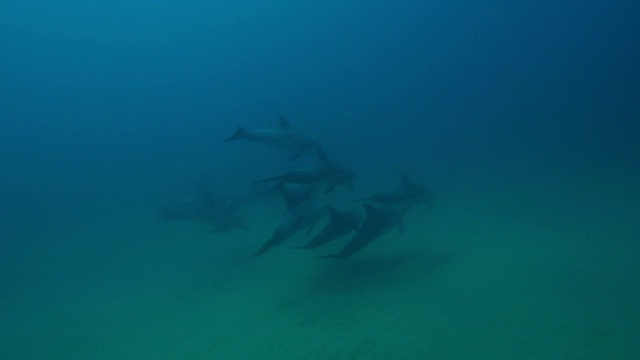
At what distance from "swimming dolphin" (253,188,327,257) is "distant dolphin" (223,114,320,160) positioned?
2.04m

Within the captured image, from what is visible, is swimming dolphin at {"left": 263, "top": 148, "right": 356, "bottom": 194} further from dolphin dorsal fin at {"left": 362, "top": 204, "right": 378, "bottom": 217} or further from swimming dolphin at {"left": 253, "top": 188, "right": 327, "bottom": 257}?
dolphin dorsal fin at {"left": 362, "top": 204, "right": 378, "bottom": 217}

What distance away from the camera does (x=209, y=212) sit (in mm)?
11539

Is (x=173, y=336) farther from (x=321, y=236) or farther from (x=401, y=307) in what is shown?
(x=401, y=307)

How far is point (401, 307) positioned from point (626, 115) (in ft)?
72.5

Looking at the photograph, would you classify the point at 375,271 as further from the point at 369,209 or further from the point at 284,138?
the point at 284,138

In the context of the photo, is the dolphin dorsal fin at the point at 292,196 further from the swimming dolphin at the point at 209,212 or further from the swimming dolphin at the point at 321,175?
the swimming dolphin at the point at 209,212

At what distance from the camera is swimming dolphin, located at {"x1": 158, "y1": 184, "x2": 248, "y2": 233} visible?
1152 cm

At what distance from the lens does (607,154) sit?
14.7 meters

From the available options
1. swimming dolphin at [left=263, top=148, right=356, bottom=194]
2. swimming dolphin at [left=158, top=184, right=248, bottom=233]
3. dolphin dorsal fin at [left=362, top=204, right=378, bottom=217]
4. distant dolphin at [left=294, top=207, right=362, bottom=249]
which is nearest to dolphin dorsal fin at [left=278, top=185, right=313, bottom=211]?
swimming dolphin at [left=263, top=148, right=356, bottom=194]

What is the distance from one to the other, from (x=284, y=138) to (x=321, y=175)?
2.09 meters

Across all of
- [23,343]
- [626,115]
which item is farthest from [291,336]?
[626,115]

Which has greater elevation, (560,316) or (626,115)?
(626,115)

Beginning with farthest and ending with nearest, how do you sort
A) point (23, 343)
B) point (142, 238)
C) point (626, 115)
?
1. point (626, 115)
2. point (142, 238)
3. point (23, 343)

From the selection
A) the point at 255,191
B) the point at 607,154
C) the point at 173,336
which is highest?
the point at 255,191
